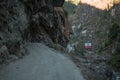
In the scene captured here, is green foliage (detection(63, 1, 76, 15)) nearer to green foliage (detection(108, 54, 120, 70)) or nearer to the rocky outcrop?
the rocky outcrop

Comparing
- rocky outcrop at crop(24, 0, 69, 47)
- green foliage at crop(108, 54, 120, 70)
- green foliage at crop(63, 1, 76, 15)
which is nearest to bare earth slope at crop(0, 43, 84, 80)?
rocky outcrop at crop(24, 0, 69, 47)

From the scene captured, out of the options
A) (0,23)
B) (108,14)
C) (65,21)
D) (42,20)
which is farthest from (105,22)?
(0,23)

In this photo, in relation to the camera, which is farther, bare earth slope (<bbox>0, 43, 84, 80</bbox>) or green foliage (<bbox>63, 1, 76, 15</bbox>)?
green foliage (<bbox>63, 1, 76, 15</bbox>)

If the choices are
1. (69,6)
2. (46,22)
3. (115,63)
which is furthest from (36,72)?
(69,6)

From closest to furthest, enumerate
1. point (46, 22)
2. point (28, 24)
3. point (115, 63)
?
1. point (28, 24)
2. point (115, 63)
3. point (46, 22)

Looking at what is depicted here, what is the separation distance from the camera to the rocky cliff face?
1941 cm

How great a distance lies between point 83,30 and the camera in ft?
351

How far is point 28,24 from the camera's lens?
2966 cm

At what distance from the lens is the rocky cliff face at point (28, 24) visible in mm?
19406

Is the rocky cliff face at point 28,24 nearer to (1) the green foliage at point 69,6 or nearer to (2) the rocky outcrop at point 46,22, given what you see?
(2) the rocky outcrop at point 46,22

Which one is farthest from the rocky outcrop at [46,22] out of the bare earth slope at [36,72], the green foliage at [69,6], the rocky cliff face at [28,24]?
the green foliage at [69,6]

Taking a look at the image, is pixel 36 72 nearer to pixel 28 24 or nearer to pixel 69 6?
→ pixel 28 24

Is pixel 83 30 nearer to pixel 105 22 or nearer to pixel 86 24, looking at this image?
pixel 86 24

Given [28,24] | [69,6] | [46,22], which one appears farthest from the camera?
[69,6]
